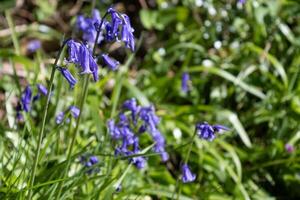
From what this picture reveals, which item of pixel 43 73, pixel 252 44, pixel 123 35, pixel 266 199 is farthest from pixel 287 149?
pixel 123 35

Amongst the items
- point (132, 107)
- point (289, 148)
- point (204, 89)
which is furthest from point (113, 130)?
point (204, 89)

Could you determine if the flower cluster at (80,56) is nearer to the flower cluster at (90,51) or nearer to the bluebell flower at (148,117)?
the flower cluster at (90,51)

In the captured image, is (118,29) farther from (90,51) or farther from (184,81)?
(184,81)

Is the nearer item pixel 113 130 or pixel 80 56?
pixel 80 56

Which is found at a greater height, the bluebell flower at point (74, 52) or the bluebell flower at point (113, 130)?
the bluebell flower at point (74, 52)

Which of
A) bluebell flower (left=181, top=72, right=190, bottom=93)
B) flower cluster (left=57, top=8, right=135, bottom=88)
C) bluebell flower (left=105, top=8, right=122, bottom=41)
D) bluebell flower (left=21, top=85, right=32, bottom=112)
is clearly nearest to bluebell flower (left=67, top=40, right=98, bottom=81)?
flower cluster (left=57, top=8, right=135, bottom=88)

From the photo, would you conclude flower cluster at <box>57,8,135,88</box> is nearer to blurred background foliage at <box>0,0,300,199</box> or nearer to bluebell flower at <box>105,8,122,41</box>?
bluebell flower at <box>105,8,122,41</box>

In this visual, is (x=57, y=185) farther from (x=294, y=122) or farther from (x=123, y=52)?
(x=123, y=52)

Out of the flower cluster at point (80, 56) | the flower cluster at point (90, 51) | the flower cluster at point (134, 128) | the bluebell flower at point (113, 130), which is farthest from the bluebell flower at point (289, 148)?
the flower cluster at point (80, 56)

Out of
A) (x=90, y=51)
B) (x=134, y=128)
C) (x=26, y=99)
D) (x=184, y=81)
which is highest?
(x=90, y=51)
